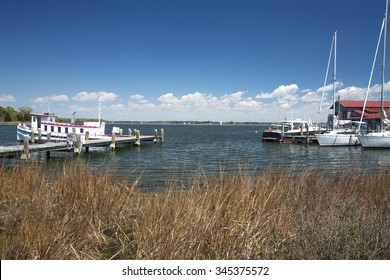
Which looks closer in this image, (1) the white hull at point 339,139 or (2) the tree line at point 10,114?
(1) the white hull at point 339,139

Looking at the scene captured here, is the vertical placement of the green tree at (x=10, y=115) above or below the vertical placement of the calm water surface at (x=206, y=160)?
above

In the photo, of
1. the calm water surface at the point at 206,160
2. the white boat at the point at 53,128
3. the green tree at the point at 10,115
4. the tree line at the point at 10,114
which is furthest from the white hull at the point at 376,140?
the green tree at the point at 10,115

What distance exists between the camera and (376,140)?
32875 mm

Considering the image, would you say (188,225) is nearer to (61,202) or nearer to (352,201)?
(61,202)

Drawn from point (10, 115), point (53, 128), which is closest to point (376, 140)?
point (53, 128)

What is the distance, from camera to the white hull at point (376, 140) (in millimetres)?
32531

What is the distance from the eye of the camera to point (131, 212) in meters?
5.37

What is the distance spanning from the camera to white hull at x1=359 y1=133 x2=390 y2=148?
32.5 m

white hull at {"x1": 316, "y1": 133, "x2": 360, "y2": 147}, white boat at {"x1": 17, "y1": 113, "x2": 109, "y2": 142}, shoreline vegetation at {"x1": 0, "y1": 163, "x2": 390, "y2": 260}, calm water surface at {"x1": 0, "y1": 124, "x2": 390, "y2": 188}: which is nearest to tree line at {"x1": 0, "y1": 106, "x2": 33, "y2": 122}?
white boat at {"x1": 17, "y1": 113, "x2": 109, "y2": 142}

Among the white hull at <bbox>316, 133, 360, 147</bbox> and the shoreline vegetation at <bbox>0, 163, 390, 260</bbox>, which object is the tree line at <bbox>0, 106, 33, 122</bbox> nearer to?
the white hull at <bbox>316, 133, 360, 147</bbox>

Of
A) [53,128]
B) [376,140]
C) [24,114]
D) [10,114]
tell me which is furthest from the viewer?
[10,114]

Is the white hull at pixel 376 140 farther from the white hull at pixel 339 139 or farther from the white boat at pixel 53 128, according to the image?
the white boat at pixel 53 128

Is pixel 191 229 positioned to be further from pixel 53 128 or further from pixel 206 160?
pixel 53 128
